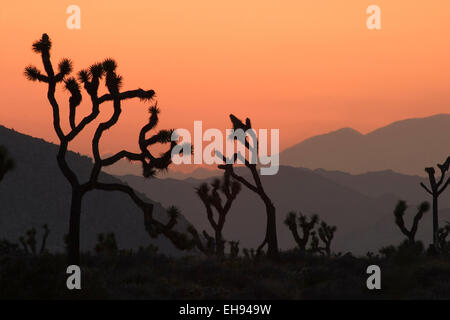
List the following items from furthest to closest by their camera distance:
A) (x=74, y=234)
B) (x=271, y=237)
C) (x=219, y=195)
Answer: (x=219, y=195) < (x=271, y=237) < (x=74, y=234)

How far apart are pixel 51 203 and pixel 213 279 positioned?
10481 cm

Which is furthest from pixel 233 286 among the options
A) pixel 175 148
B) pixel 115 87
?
pixel 115 87

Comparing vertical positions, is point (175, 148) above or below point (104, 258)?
above

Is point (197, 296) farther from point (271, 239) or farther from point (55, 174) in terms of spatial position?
point (55, 174)

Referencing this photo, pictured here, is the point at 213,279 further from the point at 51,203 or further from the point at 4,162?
the point at 51,203

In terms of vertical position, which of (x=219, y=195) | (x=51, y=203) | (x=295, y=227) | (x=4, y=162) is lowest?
(x=295, y=227)

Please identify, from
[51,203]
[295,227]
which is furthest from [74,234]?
[51,203]

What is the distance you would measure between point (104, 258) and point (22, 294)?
9.10 metres

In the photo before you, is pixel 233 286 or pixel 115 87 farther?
pixel 115 87

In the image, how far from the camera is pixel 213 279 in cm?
2547

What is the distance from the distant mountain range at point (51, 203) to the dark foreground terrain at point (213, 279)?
87203 mm

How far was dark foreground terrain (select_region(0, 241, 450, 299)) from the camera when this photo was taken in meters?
21.1
